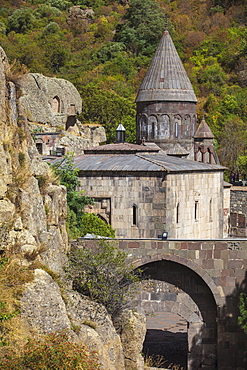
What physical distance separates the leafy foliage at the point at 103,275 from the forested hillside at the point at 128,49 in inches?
1265

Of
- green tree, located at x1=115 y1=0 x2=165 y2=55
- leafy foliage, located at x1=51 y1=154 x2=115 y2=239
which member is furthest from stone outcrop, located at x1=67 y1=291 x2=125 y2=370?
green tree, located at x1=115 y1=0 x2=165 y2=55

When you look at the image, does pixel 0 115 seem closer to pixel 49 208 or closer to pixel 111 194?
pixel 49 208

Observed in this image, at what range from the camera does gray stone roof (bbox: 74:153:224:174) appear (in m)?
25.1

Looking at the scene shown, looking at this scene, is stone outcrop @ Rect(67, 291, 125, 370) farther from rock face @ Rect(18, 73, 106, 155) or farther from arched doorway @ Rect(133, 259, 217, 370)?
rock face @ Rect(18, 73, 106, 155)

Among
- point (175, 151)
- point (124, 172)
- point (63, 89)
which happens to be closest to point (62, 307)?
point (124, 172)

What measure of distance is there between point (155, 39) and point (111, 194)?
209 feet

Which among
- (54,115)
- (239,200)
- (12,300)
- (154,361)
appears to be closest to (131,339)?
(154,361)

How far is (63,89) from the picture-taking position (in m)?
43.5

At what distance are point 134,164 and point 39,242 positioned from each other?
1069cm

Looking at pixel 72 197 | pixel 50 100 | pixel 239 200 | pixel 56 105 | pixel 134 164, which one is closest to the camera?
pixel 72 197

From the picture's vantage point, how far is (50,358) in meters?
11.4

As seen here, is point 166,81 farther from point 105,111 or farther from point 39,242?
point 39,242

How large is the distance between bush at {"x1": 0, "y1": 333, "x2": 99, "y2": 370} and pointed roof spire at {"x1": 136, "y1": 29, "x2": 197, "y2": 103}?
25936mm

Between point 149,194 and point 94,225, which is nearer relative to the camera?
point 94,225
